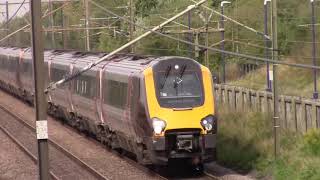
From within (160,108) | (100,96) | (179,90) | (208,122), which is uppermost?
(179,90)

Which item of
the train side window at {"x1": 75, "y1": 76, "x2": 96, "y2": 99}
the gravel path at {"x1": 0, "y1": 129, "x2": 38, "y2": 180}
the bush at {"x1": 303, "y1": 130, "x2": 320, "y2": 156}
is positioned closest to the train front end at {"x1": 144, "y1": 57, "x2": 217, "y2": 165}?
the bush at {"x1": 303, "y1": 130, "x2": 320, "y2": 156}

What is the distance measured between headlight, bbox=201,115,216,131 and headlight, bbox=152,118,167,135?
3.16ft

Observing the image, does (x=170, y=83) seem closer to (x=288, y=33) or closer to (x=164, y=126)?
(x=164, y=126)

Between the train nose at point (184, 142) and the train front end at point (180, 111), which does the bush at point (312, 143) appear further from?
the train nose at point (184, 142)

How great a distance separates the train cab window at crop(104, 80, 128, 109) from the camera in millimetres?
18023

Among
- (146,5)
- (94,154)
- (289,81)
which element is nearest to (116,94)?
(94,154)

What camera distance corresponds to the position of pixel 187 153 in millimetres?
16031

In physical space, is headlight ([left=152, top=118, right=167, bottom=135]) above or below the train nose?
above

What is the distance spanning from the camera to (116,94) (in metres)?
18.8

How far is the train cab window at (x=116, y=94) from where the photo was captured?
18023 mm

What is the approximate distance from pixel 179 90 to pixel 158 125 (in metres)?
1.17

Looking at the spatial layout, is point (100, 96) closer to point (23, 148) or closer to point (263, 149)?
point (23, 148)

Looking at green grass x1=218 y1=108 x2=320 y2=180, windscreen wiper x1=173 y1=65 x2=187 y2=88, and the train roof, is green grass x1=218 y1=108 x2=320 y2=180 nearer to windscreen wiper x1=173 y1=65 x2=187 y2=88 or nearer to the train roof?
windscreen wiper x1=173 y1=65 x2=187 y2=88

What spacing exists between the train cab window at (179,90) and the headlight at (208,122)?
0.41 m
